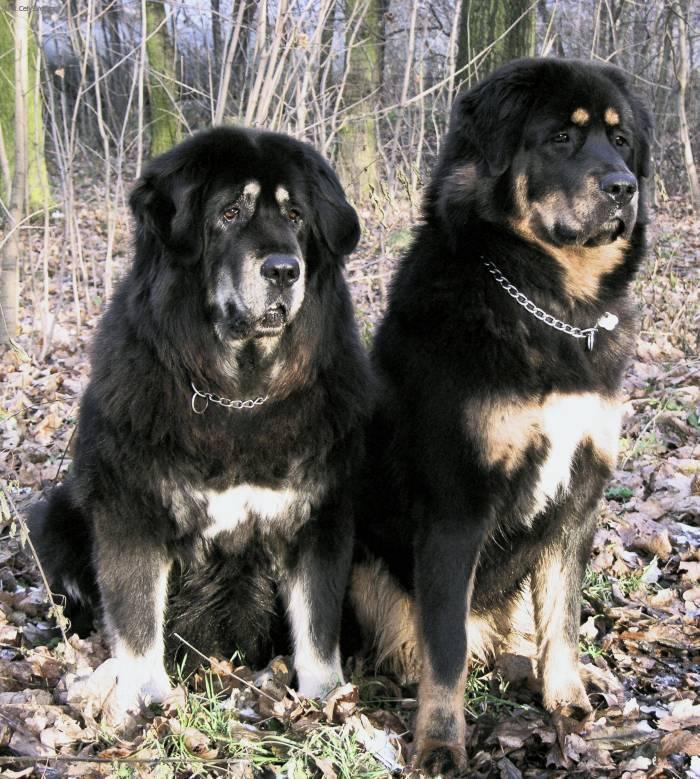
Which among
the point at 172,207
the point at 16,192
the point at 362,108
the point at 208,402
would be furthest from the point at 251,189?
the point at 362,108

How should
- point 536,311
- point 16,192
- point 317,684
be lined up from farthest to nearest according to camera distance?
point 16,192 → point 317,684 → point 536,311

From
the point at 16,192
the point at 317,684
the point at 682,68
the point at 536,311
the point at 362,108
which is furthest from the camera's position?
the point at 682,68

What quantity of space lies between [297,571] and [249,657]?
0.53 m

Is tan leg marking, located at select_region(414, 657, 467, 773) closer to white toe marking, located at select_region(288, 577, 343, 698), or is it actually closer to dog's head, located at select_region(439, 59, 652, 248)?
white toe marking, located at select_region(288, 577, 343, 698)

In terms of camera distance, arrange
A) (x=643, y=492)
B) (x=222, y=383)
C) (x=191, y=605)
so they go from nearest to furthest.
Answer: (x=222, y=383) → (x=191, y=605) → (x=643, y=492)

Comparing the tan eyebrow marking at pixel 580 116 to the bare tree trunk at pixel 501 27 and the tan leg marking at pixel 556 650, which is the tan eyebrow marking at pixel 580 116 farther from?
the bare tree trunk at pixel 501 27

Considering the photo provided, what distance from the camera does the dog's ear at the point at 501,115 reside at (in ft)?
10.1

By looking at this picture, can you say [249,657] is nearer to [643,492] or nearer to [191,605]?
[191,605]

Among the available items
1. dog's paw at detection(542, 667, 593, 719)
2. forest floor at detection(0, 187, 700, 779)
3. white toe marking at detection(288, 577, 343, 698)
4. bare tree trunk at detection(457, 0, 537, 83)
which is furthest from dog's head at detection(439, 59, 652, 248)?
bare tree trunk at detection(457, 0, 537, 83)

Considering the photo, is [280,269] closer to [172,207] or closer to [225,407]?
[172,207]

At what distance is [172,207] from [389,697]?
2134 millimetres

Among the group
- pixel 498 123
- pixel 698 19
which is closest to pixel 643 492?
pixel 498 123

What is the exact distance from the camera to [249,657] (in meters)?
3.56

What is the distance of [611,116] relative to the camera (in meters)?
3.17
